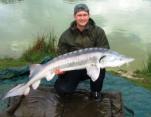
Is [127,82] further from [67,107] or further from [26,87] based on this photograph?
A: [26,87]

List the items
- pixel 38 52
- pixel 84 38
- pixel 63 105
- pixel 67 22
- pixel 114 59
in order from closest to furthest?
pixel 114 59 < pixel 63 105 < pixel 84 38 < pixel 38 52 < pixel 67 22

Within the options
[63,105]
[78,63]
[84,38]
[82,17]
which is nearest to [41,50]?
[84,38]

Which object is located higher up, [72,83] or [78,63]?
[78,63]

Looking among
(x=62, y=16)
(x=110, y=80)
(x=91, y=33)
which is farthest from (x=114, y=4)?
(x=91, y=33)

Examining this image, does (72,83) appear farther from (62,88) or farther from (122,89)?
(122,89)

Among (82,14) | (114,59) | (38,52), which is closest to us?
(114,59)

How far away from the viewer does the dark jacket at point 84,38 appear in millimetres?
5086

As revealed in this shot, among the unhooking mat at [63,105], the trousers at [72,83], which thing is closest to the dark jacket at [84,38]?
the trousers at [72,83]

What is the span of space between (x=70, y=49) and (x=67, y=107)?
0.81 metres

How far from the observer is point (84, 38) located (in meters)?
5.16

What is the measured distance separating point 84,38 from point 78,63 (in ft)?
2.10

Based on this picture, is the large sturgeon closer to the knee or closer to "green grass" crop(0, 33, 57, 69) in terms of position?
the knee

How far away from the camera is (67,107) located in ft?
16.2

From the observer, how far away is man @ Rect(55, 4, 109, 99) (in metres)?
5.09
